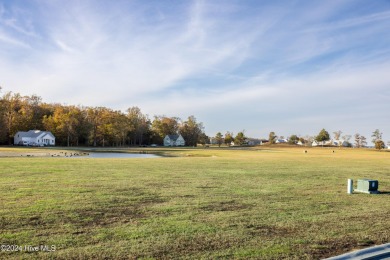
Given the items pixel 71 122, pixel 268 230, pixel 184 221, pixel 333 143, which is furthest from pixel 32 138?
pixel 333 143

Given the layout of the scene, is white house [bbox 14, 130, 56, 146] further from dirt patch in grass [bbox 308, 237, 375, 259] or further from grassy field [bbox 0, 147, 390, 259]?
dirt patch in grass [bbox 308, 237, 375, 259]

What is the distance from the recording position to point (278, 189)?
1413 cm

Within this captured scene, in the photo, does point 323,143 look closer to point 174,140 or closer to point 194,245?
point 174,140

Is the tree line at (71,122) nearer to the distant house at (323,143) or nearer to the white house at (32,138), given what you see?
the white house at (32,138)

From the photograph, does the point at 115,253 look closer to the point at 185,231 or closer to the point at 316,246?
the point at 185,231

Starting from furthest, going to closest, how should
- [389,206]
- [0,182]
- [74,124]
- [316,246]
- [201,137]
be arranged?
[201,137] → [74,124] → [0,182] → [389,206] → [316,246]

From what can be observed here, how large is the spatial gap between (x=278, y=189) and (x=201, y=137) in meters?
133

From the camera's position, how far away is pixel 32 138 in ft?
321

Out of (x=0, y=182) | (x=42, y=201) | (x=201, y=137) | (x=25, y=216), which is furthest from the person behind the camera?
(x=201, y=137)

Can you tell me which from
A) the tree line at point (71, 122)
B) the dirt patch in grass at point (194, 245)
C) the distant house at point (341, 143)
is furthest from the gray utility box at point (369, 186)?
the distant house at point (341, 143)

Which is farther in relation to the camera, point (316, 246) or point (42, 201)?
point (42, 201)

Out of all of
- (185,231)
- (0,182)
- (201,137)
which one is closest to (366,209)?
(185,231)

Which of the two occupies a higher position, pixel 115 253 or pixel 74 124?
pixel 74 124

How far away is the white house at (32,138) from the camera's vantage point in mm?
96625
